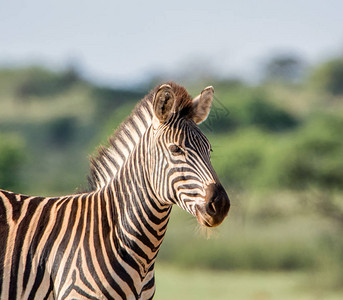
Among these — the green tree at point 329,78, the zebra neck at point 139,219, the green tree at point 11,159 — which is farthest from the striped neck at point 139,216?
the green tree at point 329,78

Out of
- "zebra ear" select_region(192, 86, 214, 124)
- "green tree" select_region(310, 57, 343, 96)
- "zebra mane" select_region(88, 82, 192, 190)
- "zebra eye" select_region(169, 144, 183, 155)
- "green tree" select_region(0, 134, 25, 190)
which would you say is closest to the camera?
"zebra eye" select_region(169, 144, 183, 155)

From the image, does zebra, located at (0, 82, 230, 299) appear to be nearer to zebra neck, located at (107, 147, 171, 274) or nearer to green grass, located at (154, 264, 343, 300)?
zebra neck, located at (107, 147, 171, 274)

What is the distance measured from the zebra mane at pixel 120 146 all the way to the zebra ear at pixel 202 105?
1.15ft

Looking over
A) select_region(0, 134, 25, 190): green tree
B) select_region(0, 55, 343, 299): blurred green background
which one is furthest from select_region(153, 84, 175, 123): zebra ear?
select_region(0, 134, 25, 190): green tree

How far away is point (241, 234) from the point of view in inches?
1607

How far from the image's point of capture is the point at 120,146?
6.52 metres

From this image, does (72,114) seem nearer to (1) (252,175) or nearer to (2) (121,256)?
(1) (252,175)

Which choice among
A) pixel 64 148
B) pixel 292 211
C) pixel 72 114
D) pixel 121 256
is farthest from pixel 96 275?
pixel 72 114

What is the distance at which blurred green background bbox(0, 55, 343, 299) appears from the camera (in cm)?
3136

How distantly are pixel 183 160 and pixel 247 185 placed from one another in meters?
49.2

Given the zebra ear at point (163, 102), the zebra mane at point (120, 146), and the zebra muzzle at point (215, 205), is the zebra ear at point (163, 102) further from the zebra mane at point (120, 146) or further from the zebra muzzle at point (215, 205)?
the zebra muzzle at point (215, 205)

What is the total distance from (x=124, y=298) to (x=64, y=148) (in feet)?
234

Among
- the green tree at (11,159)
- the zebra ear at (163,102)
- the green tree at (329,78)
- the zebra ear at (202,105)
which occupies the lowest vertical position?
the zebra ear at (163,102)

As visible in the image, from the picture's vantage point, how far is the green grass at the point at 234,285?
28094 mm
